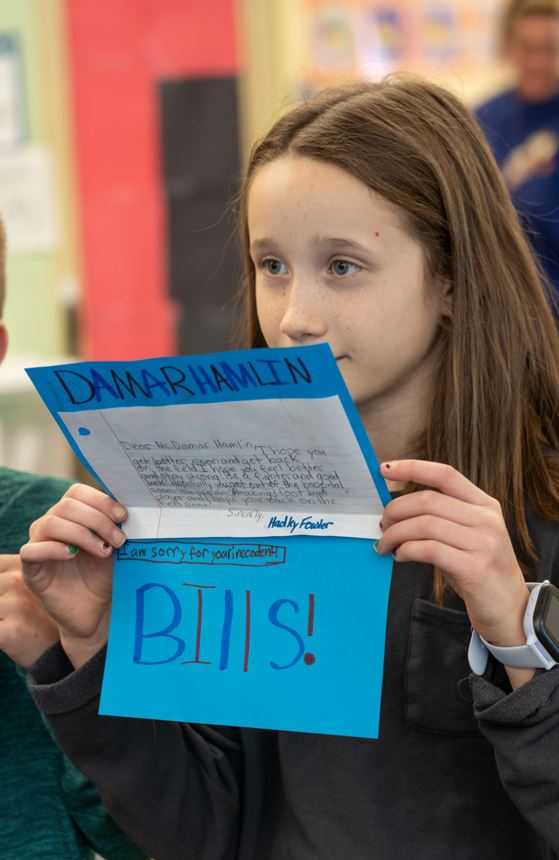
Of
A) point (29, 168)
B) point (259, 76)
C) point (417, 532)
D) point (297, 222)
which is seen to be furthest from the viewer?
point (259, 76)

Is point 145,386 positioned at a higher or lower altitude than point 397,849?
higher

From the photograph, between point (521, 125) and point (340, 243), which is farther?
point (521, 125)

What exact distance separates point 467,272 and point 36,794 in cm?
64

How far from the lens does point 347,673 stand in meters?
0.97

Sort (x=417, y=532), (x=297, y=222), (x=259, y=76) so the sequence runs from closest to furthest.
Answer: (x=417, y=532)
(x=297, y=222)
(x=259, y=76)

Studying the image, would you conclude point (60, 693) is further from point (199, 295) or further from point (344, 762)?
point (199, 295)

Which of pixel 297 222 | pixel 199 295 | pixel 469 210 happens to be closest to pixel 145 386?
pixel 297 222

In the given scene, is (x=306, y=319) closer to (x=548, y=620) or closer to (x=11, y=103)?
(x=548, y=620)

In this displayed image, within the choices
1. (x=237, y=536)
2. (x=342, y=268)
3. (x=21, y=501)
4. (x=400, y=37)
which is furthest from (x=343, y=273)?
(x=400, y=37)

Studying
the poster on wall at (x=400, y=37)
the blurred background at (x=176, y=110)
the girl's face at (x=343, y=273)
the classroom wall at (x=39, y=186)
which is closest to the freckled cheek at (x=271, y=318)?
the girl's face at (x=343, y=273)

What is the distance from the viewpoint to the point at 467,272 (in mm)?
1094

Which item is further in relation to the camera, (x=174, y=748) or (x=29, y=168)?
(x=29, y=168)

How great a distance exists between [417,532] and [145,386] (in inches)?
9.1

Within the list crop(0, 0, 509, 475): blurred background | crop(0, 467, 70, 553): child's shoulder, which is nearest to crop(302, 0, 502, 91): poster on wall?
crop(0, 0, 509, 475): blurred background
